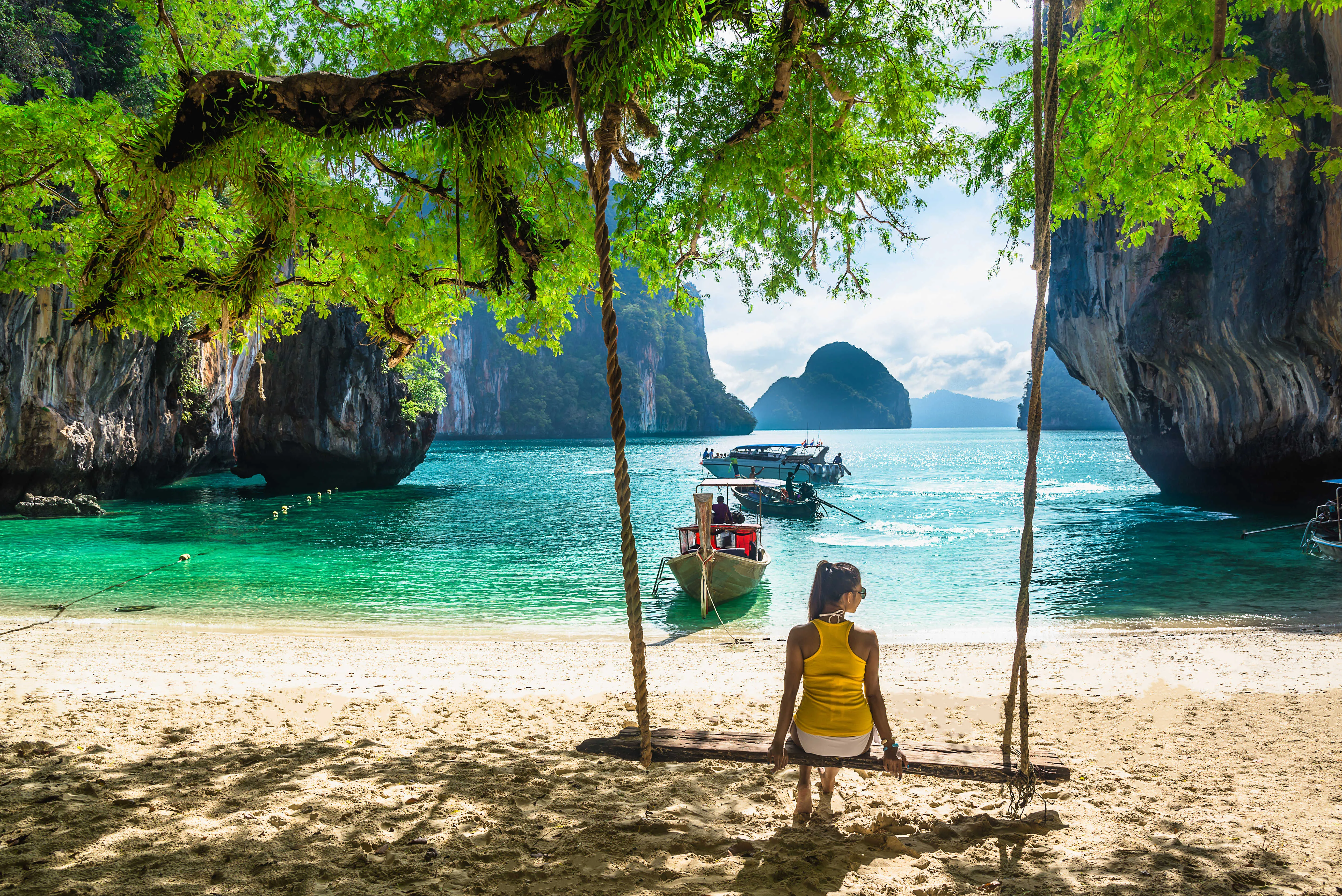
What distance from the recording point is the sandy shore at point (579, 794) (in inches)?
108

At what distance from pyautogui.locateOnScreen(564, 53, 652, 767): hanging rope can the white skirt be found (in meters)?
0.73

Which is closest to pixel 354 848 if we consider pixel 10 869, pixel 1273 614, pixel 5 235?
pixel 10 869

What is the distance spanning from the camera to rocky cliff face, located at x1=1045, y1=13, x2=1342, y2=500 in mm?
18109

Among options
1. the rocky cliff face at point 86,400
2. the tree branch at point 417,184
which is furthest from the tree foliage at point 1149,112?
the rocky cliff face at point 86,400

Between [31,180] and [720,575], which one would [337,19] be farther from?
[720,575]

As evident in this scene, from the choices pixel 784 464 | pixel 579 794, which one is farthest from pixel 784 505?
pixel 579 794

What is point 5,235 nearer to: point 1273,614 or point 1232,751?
point 1232,751

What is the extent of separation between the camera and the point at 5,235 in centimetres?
814

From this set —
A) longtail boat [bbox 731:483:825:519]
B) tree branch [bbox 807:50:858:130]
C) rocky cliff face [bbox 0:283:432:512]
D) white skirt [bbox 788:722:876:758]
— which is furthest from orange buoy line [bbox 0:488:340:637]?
longtail boat [bbox 731:483:825:519]

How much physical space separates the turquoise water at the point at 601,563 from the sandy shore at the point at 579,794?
4535mm

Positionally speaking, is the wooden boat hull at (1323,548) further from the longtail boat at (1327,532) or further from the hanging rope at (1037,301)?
the hanging rope at (1037,301)

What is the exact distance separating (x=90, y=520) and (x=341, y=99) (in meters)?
26.2

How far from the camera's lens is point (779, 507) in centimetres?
2878

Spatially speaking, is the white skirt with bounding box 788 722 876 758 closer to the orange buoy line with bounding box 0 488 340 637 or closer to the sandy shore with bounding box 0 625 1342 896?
the sandy shore with bounding box 0 625 1342 896
